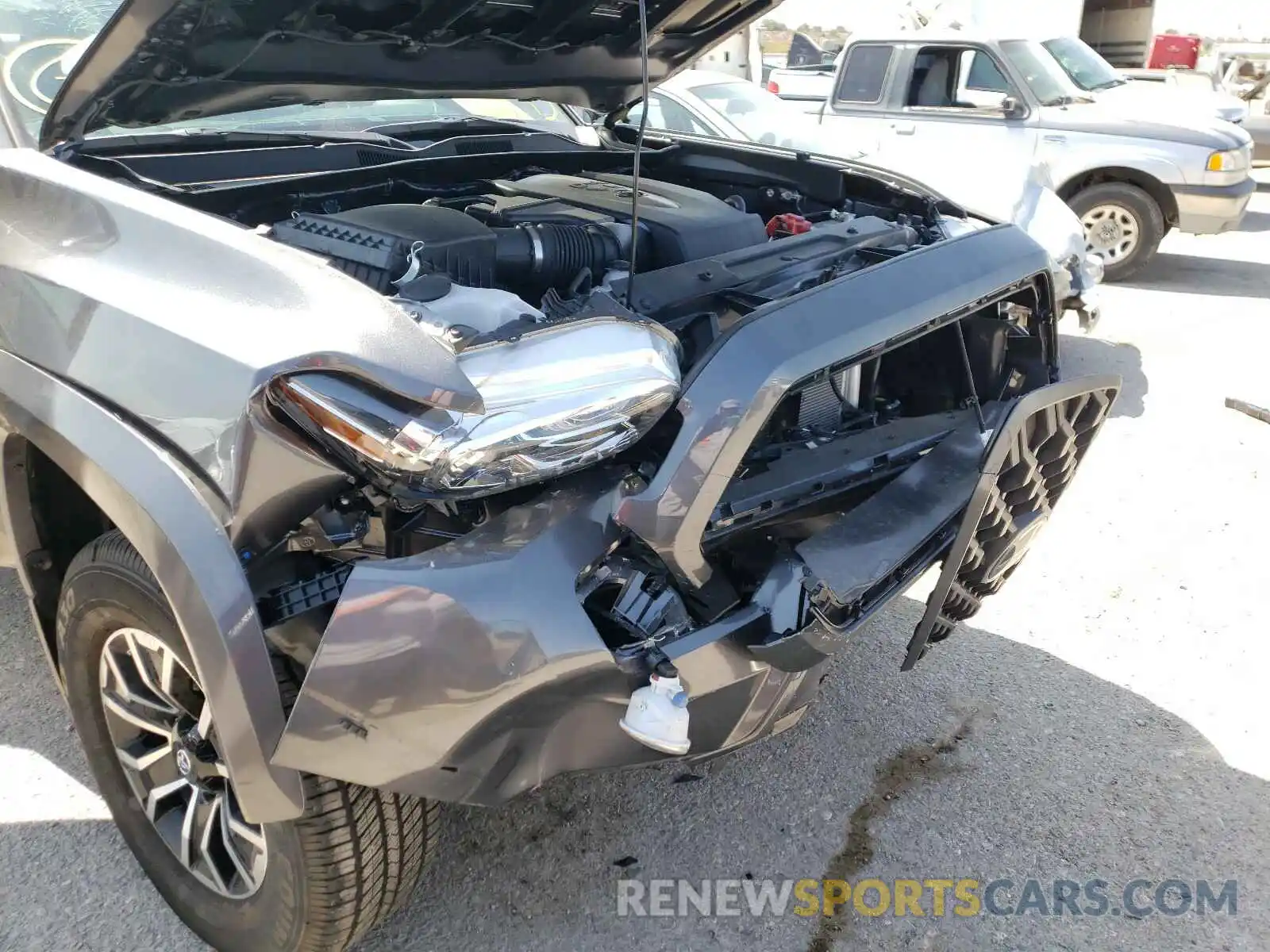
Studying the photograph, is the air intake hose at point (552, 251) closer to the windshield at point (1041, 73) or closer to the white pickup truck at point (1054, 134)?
the white pickup truck at point (1054, 134)

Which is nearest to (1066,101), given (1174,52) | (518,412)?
(518,412)

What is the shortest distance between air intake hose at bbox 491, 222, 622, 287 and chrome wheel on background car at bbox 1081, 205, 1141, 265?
6553mm

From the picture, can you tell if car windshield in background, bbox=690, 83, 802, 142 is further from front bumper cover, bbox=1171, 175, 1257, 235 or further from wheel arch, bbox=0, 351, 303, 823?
wheel arch, bbox=0, 351, 303, 823

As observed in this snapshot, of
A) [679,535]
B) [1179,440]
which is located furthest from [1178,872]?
[1179,440]

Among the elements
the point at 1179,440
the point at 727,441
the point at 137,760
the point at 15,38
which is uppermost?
the point at 15,38

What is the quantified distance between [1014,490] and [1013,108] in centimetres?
664

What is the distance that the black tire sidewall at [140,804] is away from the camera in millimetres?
1830

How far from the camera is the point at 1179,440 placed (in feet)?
15.6

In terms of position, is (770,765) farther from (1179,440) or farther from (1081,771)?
(1179,440)

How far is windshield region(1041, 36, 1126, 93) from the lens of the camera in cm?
807

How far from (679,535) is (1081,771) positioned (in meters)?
1.66

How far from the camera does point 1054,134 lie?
7.63m

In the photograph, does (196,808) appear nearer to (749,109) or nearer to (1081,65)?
(749,109)

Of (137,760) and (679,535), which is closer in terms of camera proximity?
(679,535)
